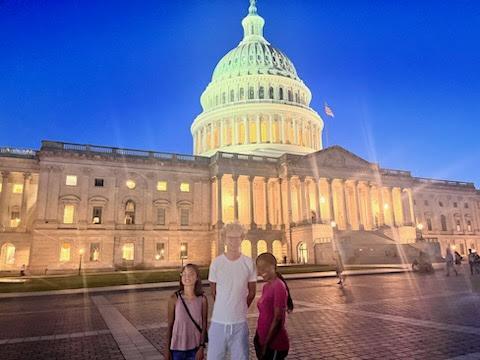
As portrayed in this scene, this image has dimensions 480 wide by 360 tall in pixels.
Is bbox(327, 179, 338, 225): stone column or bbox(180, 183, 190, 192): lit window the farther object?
bbox(180, 183, 190, 192): lit window

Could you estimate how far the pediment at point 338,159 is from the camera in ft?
205

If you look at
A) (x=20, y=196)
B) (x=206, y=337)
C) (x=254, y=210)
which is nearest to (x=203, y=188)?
(x=254, y=210)

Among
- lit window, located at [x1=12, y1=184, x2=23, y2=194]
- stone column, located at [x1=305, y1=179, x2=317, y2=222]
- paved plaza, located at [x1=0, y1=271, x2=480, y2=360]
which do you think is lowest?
paved plaza, located at [x1=0, y1=271, x2=480, y2=360]

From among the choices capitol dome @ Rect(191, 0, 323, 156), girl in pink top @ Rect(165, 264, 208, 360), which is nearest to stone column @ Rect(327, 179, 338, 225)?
capitol dome @ Rect(191, 0, 323, 156)

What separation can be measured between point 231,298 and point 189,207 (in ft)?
182

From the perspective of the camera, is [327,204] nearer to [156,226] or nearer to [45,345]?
[156,226]

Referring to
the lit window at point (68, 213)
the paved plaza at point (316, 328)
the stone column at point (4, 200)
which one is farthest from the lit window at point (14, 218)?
the paved plaza at point (316, 328)

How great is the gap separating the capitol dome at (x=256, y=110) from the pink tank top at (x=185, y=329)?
7046 centimetres

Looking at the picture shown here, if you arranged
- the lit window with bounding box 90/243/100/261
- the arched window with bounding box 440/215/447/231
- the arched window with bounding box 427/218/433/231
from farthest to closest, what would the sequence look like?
1. the arched window with bounding box 440/215/447/231
2. the arched window with bounding box 427/218/433/231
3. the lit window with bounding box 90/243/100/261

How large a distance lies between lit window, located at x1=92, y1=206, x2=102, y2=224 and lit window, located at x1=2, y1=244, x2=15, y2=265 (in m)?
13.0

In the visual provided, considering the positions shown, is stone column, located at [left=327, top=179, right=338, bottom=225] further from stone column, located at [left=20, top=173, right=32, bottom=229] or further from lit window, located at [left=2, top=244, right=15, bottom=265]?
lit window, located at [left=2, top=244, right=15, bottom=265]

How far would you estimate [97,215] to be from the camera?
5391cm

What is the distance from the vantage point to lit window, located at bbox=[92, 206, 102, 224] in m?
53.6

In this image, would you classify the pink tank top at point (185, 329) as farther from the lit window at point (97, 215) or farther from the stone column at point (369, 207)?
the stone column at point (369, 207)
